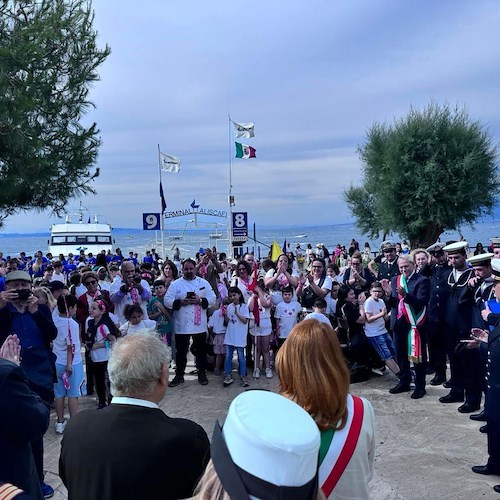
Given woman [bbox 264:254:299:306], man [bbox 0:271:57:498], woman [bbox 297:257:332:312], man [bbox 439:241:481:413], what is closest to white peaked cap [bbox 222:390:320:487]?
man [bbox 0:271:57:498]

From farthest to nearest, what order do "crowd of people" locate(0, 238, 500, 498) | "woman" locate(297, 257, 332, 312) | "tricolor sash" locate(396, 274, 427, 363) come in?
"woman" locate(297, 257, 332, 312), "tricolor sash" locate(396, 274, 427, 363), "crowd of people" locate(0, 238, 500, 498)

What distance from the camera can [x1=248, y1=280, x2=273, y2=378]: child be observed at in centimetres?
792

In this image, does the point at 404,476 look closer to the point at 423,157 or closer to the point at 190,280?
the point at 190,280

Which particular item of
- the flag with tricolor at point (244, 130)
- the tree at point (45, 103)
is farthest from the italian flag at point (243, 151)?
the tree at point (45, 103)

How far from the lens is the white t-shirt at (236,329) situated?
7797 mm

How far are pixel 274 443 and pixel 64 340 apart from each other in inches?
205

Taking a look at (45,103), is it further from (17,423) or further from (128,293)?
(17,423)

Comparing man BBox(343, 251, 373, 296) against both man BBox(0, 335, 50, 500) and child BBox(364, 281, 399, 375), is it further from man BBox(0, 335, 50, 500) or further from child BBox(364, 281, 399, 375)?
man BBox(0, 335, 50, 500)

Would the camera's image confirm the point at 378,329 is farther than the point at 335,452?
Yes

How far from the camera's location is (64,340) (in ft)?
19.0

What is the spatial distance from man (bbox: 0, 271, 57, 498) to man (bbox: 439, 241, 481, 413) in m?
4.89

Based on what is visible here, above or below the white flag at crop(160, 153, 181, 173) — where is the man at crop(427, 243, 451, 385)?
below

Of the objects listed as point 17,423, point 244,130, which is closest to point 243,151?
point 244,130

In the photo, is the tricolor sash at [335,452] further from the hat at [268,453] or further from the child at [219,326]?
the child at [219,326]
